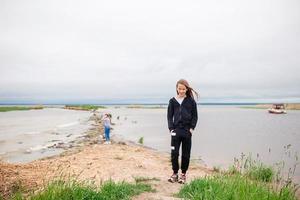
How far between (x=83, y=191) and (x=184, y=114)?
3.36 metres

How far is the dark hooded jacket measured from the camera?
8.24 meters

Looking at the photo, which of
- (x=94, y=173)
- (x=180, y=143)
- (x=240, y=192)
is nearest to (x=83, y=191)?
(x=240, y=192)

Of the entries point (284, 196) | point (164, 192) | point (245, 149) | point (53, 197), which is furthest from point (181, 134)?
point (245, 149)

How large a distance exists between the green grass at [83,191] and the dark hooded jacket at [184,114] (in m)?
1.83

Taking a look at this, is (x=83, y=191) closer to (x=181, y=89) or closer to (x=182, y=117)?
(x=182, y=117)

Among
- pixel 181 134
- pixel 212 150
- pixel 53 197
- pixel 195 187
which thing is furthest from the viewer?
pixel 212 150

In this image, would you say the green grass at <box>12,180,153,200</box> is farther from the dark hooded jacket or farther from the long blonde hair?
the long blonde hair

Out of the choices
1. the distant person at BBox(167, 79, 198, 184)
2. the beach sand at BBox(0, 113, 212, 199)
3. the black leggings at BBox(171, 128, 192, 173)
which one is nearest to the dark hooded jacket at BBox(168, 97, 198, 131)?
the distant person at BBox(167, 79, 198, 184)

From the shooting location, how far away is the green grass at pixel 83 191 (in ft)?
18.0

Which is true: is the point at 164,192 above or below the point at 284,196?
below

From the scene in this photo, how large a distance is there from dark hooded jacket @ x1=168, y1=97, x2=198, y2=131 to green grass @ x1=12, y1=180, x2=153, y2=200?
183cm

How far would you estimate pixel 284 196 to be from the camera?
5.73 m

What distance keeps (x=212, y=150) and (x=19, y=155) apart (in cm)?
1135

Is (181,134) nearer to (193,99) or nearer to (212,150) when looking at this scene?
(193,99)
